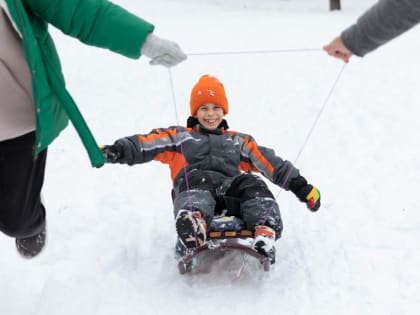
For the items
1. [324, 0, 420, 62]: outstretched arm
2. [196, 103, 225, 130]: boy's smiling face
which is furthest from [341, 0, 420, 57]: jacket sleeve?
[196, 103, 225, 130]: boy's smiling face

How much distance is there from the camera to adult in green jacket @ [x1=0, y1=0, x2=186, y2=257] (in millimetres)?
2127

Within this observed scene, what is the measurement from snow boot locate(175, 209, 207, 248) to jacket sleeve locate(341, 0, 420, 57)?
130 cm

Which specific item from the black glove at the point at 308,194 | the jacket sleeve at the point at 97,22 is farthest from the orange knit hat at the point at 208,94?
the jacket sleeve at the point at 97,22

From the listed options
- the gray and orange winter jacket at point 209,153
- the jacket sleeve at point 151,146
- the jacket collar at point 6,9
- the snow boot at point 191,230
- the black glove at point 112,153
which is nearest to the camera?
the jacket collar at point 6,9

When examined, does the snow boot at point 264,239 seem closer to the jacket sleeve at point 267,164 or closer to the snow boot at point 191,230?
the snow boot at point 191,230

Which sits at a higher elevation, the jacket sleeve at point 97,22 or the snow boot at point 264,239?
the jacket sleeve at point 97,22

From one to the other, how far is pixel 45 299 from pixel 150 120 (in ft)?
12.4

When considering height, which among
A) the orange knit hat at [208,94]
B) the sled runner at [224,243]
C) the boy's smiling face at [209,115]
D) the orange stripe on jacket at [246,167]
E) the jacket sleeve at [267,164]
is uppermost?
the orange knit hat at [208,94]

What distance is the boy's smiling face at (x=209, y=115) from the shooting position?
161 inches

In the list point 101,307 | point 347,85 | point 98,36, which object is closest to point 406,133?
point 347,85

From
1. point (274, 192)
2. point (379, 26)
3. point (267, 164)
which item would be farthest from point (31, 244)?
point (274, 192)

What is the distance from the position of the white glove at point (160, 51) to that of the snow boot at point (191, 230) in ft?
3.53

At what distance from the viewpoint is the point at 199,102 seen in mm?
4164

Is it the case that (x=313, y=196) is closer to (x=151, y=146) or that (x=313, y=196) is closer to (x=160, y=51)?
(x=151, y=146)
